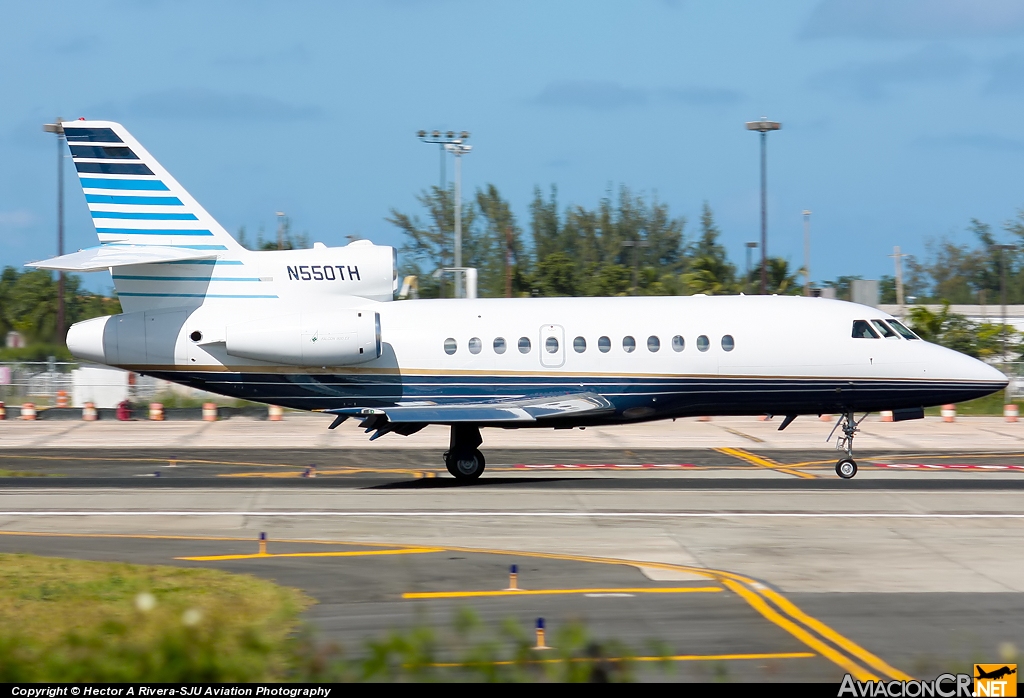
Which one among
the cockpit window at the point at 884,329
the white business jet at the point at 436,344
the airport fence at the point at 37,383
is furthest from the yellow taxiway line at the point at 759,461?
the airport fence at the point at 37,383

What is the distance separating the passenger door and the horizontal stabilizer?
6.74 metres

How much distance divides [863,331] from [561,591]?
12624mm

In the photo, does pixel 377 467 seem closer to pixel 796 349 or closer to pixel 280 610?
pixel 796 349

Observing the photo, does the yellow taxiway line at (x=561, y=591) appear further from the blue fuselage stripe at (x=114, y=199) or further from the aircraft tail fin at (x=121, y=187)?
the blue fuselage stripe at (x=114, y=199)

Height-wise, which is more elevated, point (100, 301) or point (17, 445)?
point (100, 301)

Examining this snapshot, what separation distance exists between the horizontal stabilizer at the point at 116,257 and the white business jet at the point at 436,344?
2.0 inches

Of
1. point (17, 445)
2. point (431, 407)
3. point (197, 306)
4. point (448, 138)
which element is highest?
point (448, 138)

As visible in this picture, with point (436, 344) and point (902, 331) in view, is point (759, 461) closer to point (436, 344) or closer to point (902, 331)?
point (902, 331)

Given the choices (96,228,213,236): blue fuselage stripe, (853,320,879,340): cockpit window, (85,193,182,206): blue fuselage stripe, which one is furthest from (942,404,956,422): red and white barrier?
(85,193,182,206): blue fuselage stripe

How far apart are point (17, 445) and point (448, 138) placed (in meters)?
30.7

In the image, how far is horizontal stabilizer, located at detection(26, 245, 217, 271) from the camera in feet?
64.8

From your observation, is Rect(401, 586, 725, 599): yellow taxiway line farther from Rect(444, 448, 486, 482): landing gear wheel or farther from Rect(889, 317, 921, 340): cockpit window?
Rect(889, 317, 921, 340): cockpit window

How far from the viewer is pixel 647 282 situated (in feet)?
230

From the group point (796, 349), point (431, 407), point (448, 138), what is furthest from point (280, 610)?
point (448, 138)
